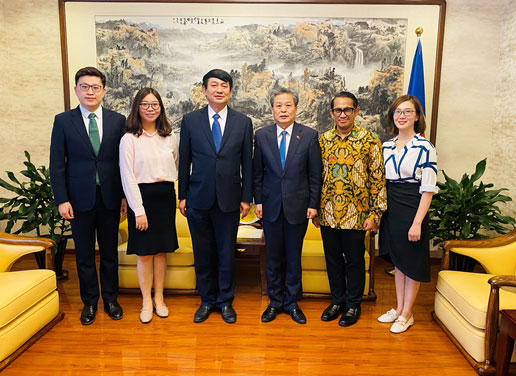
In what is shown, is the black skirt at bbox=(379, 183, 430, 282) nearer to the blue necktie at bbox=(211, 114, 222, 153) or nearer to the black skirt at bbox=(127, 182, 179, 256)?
the blue necktie at bbox=(211, 114, 222, 153)

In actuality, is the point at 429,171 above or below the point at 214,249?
above

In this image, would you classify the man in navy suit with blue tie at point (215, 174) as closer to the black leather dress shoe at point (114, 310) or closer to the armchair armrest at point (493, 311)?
the black leather dress shoe at point (114, 310)

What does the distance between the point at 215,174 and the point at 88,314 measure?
4.59 ft

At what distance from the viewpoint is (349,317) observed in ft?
9.51

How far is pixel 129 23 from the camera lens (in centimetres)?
408

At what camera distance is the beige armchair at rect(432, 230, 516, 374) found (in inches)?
91.0

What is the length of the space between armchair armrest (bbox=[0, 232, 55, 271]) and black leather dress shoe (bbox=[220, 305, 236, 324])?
4.35ft

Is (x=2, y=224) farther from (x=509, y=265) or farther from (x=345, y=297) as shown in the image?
(x=509, y=265)

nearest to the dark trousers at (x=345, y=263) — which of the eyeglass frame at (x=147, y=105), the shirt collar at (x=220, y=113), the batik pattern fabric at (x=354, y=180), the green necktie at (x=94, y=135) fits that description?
the batik pattern fabric at (x=354, y=180)

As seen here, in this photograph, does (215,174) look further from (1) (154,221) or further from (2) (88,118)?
(2) (88,118)

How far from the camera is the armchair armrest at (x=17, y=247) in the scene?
2842mm

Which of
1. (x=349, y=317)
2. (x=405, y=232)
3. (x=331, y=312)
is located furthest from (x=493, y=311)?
(x=331, y=312)

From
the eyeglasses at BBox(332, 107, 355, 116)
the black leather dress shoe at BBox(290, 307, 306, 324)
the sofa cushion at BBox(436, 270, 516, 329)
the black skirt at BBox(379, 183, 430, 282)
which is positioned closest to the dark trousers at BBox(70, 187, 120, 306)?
the black leather dress shoe at BBox(290, 307, 306, 324)

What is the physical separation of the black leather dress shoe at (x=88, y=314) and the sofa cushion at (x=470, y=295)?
2.51 meters
